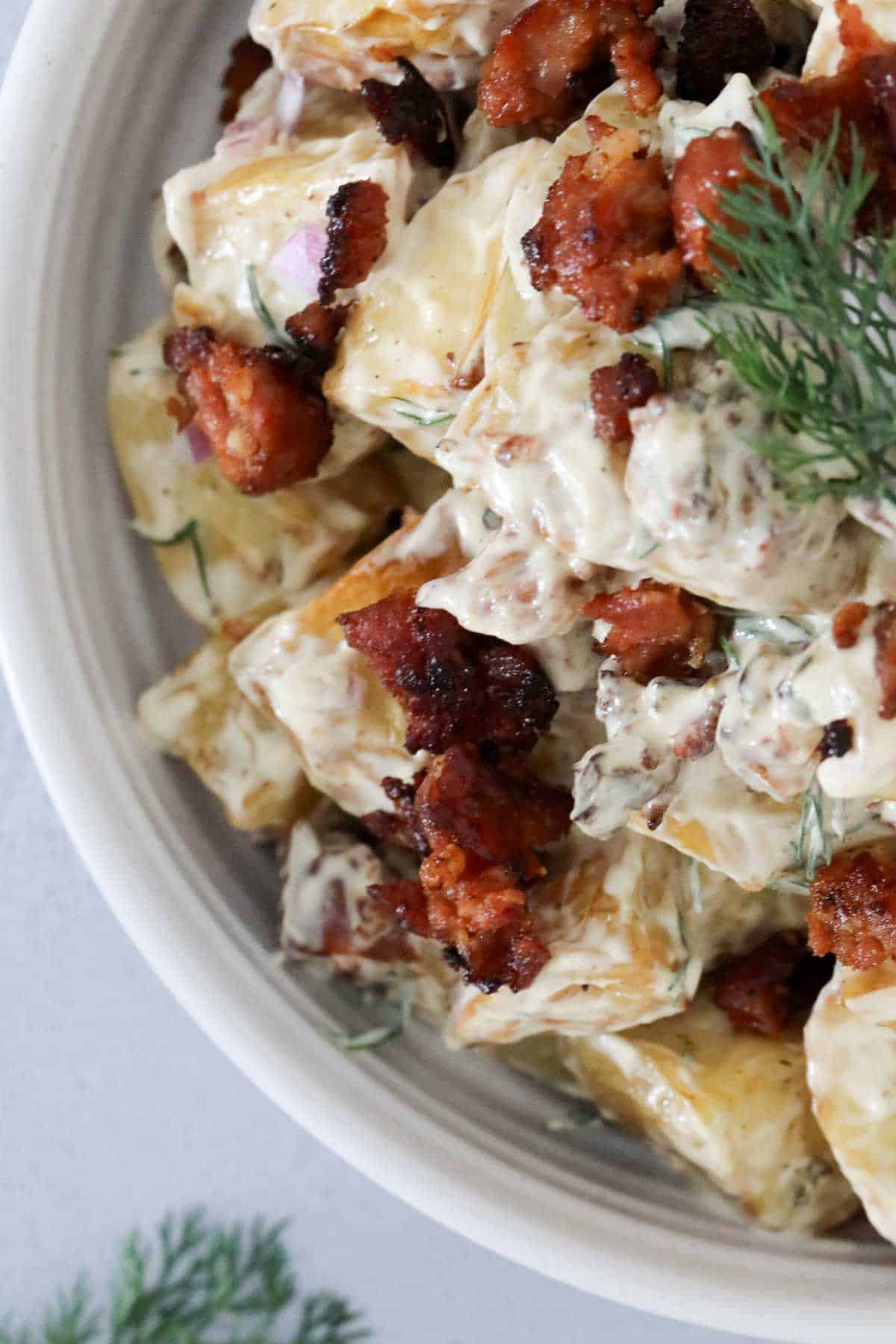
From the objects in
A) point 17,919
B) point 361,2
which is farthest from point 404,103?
point 17,919

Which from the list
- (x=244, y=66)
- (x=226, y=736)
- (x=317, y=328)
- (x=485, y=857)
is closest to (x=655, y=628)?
(x=485, y=857)

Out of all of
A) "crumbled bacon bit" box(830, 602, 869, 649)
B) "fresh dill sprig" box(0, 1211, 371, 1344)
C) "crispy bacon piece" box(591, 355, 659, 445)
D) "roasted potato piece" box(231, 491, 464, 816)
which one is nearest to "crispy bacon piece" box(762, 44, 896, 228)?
"crispy bacon piece" box(591, 355, 659, 445)

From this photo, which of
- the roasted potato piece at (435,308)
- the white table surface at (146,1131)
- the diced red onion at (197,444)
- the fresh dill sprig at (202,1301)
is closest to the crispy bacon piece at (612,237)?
the roasted potato piece at (435,308)

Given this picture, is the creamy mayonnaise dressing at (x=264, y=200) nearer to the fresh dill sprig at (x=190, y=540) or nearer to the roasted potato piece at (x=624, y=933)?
the fresh dill sprig at (x=190, y=540)

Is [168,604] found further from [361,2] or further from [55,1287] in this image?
[55,1287]

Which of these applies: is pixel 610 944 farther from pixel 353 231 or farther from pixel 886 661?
pixel 353 231

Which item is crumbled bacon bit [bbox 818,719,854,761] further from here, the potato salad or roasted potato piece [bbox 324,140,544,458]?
roasted potato piece [bbox 324,140,544,458]
